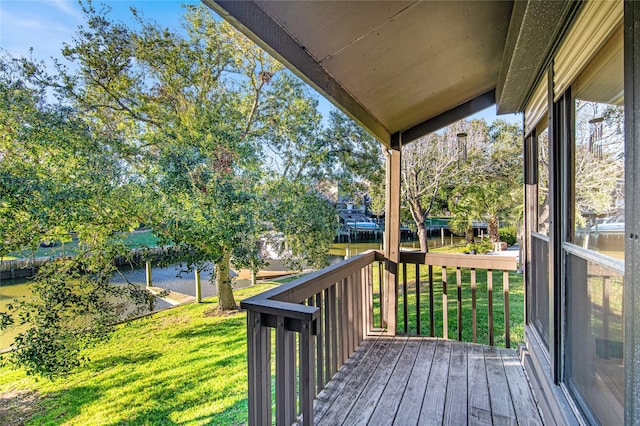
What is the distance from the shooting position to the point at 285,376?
64.9 inches

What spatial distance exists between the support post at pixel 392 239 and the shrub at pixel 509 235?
11.7m

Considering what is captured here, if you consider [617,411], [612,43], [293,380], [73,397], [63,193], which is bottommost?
[73,397]

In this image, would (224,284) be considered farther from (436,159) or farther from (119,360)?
(436,159)

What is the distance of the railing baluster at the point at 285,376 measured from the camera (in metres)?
1.61

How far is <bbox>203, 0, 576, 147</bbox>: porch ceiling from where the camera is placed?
4.40 feet

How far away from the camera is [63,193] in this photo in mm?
3924

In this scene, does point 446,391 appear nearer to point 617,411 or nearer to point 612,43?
point 617,411

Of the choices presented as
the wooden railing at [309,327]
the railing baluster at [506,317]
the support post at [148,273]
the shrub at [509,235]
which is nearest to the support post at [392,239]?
the wooden railing at [309,327]

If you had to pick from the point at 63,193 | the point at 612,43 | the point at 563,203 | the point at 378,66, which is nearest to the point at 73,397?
the point at 63,193

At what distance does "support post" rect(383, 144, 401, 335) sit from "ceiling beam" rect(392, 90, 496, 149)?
267mm

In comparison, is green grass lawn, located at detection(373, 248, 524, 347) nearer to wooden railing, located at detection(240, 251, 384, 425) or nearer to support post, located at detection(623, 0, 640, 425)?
wooden railing, located at detection(240, 251, 384, 425)

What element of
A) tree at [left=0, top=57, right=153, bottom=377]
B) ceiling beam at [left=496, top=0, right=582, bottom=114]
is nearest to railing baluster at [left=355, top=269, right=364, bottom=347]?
ceiling beam at [left=496, top=0, right=582, bottom=114]

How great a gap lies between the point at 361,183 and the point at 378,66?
7.69 metres

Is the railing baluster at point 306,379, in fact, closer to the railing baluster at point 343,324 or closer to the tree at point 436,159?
the railing baluster at point 343,324
